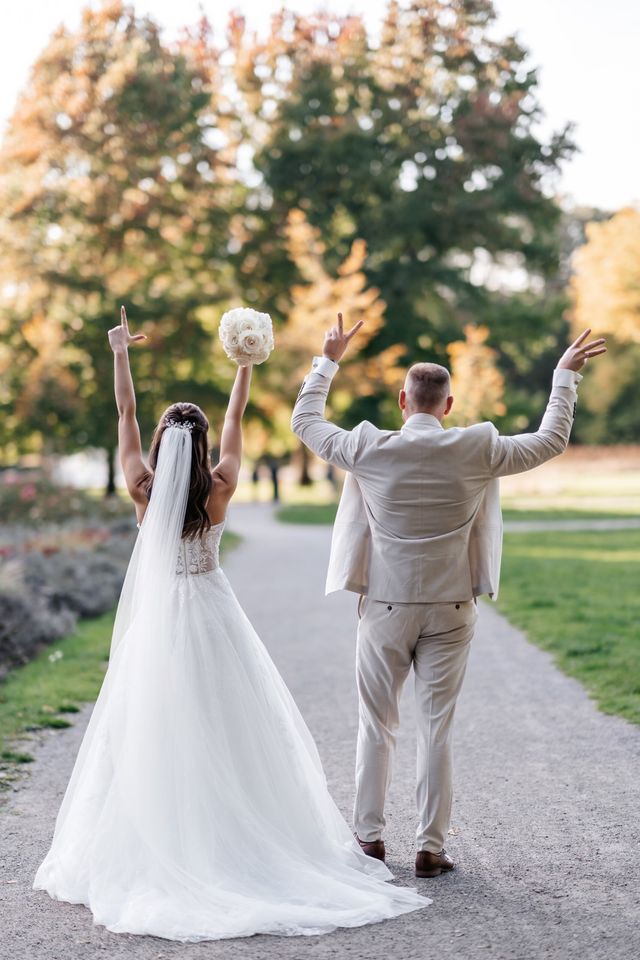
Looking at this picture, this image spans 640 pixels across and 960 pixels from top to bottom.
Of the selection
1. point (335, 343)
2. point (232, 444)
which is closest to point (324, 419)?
point (335, 343)

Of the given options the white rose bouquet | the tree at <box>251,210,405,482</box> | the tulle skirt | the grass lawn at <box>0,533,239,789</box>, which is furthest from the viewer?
the tree at <box>251,210,405,482</box>

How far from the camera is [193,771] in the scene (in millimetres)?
4727

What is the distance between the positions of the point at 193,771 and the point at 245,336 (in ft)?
6.20

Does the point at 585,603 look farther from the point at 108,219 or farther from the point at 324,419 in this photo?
the point at 108,219

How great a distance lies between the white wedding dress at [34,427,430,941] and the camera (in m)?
4.36

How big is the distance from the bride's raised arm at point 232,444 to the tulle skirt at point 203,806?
1.31ft

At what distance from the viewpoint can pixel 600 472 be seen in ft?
194

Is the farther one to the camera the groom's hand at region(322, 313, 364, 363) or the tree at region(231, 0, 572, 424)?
the tree at region(231, 0, 572, 424)

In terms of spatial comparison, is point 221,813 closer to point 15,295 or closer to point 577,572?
point 577,572

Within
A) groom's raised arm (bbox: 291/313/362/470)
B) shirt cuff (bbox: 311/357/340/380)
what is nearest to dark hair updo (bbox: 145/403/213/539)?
groom's raised arm (bbox: 291/313/362/470)

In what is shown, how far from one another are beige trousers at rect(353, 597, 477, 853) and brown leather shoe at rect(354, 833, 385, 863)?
1.0 inches

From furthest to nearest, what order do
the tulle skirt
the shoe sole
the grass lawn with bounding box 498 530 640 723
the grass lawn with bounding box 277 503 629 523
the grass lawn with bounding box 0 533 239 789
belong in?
the grass lawn with bounding box 277 503 629 523
the grass lawn with bounding box 498 530 640 723
the grass lawn with bounding box 0 533 239 789
the shoe sole
the tulle skirt

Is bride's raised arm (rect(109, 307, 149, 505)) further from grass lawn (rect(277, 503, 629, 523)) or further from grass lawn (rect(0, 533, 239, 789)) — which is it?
grass lawn (rect(277, 503, 629, 523))

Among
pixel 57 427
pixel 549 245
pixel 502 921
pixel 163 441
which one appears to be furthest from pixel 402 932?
pixel 549 245
